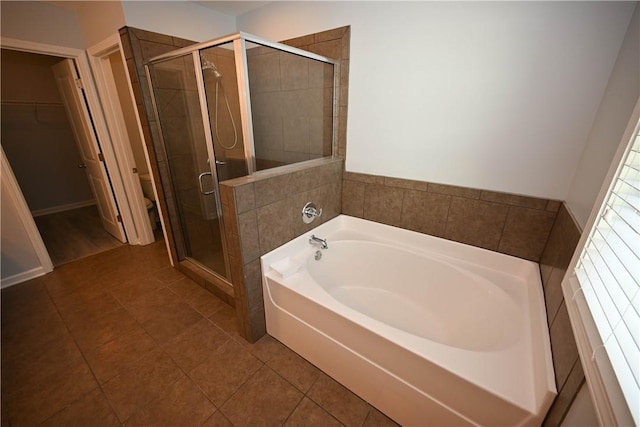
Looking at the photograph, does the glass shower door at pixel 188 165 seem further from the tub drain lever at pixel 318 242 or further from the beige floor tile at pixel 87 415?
the beige floor tile at pixel 87 415

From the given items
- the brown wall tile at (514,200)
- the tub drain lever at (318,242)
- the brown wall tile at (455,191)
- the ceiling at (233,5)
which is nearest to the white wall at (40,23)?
the ceiling at (233,5)

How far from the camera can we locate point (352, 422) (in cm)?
124

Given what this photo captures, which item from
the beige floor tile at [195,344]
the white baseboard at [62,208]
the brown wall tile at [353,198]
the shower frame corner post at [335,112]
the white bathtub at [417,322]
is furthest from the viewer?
the white baseboard at [62,208]

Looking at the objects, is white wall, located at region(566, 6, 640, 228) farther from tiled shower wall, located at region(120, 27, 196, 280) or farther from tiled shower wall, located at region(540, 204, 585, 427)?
tiled shower wall, located at region(120, 27, 196, 280)

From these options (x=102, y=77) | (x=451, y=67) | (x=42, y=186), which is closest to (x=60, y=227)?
(x=42, y=186)

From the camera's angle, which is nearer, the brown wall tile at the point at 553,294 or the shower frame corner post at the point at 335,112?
the brown wall tile at the point at 553,294

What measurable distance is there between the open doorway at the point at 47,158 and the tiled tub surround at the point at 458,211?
2843 millimetres

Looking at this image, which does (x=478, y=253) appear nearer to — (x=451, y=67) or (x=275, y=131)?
(x=451, y=67)

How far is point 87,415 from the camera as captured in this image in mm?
1259

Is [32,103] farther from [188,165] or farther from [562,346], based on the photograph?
[562,346]

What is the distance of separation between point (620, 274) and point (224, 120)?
1936 mm

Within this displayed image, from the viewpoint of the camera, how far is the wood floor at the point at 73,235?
Answer: 2717 mm

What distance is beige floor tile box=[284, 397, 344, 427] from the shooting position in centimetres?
123

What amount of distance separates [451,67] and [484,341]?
5.07 ft
